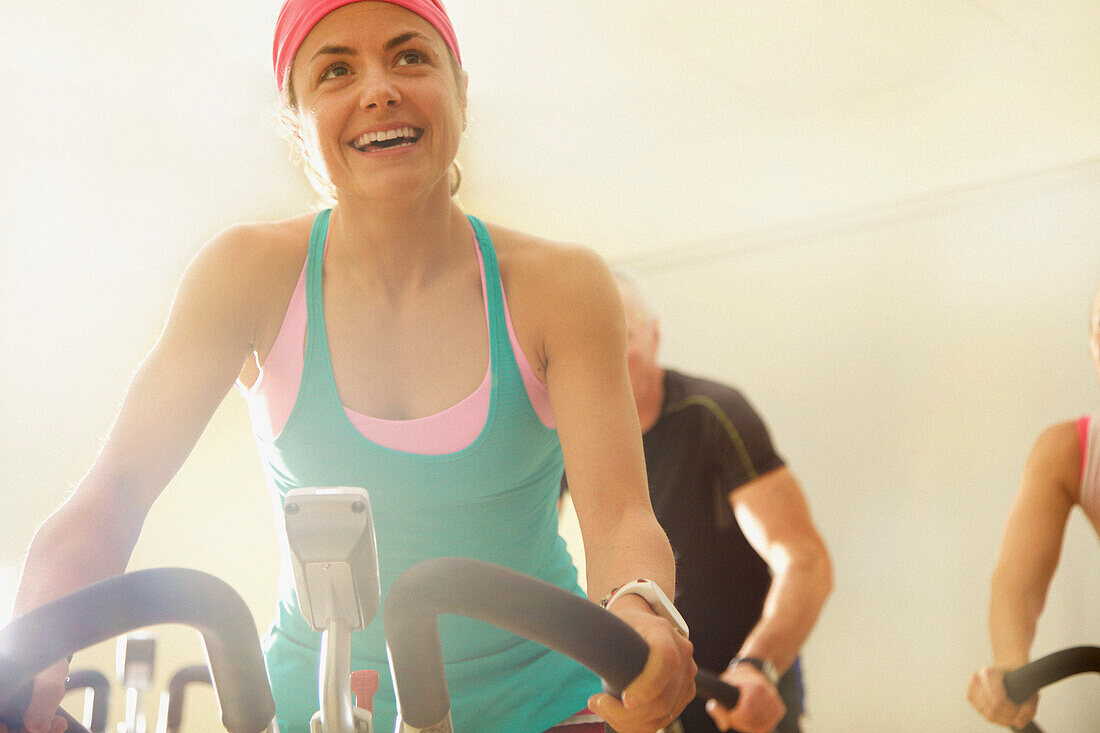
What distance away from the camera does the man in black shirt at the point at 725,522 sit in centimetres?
246

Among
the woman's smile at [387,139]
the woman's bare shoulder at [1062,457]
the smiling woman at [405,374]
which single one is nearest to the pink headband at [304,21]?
the smiling woman at [405,374]

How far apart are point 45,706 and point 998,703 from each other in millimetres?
1560

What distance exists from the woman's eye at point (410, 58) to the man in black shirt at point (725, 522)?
1.50 meters

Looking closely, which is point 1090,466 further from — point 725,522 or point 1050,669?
point 1050,669

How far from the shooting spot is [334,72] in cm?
104

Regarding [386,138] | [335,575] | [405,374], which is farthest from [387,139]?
[335,575]

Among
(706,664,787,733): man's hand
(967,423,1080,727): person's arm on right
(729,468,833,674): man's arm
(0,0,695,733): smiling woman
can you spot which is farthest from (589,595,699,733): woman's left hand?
(967,423,1080,727): person's arm on right

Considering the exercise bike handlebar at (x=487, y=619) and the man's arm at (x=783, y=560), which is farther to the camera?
the man's arm at (x=783, y=560)

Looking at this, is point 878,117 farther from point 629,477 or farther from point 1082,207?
point 629,477

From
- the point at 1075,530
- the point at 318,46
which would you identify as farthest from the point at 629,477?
the point at 1075,530

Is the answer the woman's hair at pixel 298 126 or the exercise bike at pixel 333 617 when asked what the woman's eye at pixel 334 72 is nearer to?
the woman's hair at pixel 298 126

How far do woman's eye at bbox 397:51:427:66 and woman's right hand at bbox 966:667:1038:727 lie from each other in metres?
1.20

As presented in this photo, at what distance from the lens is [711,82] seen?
3.73 metres

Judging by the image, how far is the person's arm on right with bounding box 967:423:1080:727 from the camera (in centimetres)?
318
